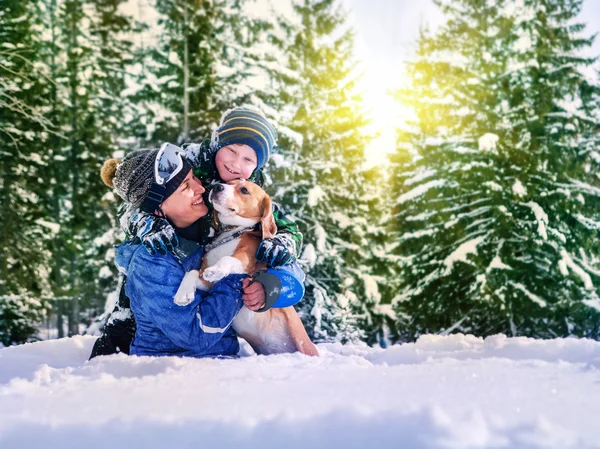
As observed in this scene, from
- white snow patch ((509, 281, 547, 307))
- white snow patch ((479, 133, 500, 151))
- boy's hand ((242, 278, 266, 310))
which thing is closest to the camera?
boy's hand ((242, 278, 266, 310))

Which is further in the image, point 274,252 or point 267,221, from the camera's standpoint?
point 267,221

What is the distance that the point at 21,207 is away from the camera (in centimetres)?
1382

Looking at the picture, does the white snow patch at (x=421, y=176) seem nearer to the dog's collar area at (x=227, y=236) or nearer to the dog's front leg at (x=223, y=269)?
the dog's collar area at (x=227, y=236)

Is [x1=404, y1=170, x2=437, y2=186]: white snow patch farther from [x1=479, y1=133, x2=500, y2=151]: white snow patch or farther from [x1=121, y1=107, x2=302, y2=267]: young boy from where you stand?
[x1=121, y1=107, x2=302, y2=267]: young boy

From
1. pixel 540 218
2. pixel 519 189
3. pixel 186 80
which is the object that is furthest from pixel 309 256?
pixel 540 218

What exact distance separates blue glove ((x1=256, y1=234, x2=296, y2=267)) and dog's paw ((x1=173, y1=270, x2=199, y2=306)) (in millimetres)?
413

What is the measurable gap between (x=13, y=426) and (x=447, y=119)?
15.3 m

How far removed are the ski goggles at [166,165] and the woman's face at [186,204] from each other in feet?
0.31

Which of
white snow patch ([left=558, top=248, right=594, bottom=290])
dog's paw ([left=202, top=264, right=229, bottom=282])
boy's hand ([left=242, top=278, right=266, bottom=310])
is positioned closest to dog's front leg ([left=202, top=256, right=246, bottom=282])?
dog's paw ([left=202, top=264, right=229, bottom=282])

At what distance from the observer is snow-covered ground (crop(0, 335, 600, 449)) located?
1185mm

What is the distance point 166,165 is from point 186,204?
28cm

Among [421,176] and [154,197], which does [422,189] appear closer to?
[421,176]

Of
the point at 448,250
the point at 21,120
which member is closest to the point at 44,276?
the point at 21,120

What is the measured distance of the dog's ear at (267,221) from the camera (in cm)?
296
